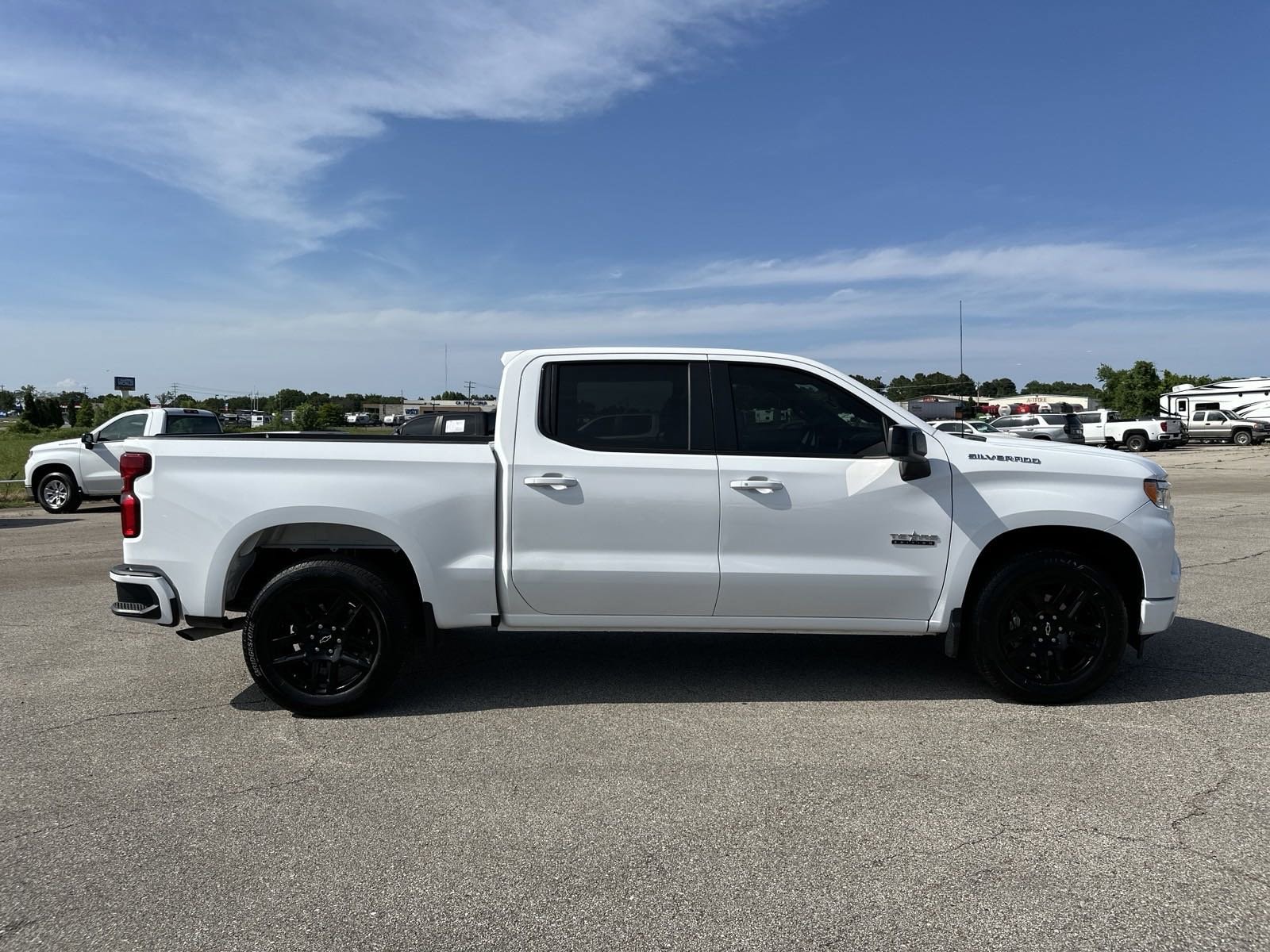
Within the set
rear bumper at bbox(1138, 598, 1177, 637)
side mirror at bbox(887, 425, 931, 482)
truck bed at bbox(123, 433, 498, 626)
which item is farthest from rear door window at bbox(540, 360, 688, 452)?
rear bumper at bbox(1138, 598, 1177, 637)

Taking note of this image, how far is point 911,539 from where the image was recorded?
5035 millimetres

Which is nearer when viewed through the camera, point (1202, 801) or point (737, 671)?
point (1202, 801)

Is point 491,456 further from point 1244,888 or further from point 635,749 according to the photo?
point 1244,888

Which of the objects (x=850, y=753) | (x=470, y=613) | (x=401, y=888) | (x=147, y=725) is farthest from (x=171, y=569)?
(x=850, y=753)

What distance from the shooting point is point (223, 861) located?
11.2 ft

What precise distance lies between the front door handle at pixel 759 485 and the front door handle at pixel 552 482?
0.83 m

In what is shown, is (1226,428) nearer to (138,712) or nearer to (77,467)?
(77,467)

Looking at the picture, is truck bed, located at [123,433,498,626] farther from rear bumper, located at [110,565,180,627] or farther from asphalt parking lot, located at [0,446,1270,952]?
asphalt parking lot, located at [0,446,1270,952]

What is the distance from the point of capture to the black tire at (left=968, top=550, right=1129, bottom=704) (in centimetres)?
500

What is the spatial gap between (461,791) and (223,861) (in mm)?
952

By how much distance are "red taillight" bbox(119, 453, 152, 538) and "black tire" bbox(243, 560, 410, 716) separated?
74cm

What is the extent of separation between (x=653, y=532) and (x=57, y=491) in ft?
52.4

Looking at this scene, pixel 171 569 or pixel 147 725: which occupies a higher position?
pixel 171 569

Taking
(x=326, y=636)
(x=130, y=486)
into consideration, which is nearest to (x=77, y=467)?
(x=130, y=486)
